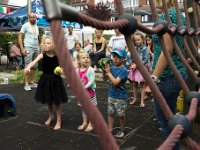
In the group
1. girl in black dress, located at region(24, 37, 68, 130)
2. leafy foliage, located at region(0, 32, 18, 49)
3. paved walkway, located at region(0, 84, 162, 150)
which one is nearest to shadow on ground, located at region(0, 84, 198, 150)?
paved walkway, located at region(0, 84, 162, 150)

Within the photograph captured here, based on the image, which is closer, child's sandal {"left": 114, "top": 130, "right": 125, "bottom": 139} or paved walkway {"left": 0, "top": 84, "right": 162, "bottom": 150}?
paved walkway {"left": 0, "top": 84, "right": 162, "bottom": 150}

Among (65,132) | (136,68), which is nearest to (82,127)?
(65,132)

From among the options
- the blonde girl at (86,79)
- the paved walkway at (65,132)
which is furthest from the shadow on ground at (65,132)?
the blonde girl at (86,79)

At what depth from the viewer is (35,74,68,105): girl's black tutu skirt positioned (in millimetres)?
3746

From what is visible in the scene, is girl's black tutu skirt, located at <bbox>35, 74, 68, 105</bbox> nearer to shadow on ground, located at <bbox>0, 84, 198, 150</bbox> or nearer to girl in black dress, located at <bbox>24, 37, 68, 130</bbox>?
girl in black dress, located at <bbox>24, 37, 68, 130</bbox>

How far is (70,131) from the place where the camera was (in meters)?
3.54

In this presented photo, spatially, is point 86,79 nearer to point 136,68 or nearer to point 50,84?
point 50,84

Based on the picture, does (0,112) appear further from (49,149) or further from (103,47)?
(103,47)

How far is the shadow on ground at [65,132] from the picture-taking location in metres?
3.09

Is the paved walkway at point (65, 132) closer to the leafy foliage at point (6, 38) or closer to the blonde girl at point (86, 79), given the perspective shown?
the blonde girl at point (86, 79)

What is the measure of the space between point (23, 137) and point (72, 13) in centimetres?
277

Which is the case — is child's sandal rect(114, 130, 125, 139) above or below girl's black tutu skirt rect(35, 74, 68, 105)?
below

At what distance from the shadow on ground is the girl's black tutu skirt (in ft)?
1.01

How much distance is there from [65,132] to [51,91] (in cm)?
54
